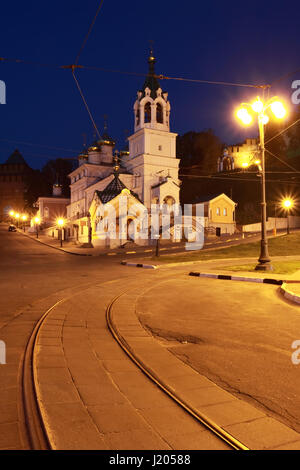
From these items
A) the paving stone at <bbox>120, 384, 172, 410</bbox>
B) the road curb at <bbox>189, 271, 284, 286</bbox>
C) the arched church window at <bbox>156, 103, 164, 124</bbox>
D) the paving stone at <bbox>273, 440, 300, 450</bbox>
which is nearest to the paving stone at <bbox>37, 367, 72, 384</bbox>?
the paving stone at <bbox>120, 384, 172, 410</bbox>

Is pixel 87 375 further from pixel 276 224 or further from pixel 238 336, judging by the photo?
pixel 276 224

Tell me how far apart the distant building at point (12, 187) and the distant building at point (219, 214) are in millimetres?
77929

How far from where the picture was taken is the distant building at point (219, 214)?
172 feet

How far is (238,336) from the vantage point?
21.1ft

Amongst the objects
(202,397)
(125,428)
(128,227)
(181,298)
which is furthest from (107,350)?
(128,227)

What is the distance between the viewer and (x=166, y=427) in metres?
3.29

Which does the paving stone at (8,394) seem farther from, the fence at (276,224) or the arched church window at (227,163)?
the arched church window at (227,163)

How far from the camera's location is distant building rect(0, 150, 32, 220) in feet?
379

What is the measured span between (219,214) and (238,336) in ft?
159

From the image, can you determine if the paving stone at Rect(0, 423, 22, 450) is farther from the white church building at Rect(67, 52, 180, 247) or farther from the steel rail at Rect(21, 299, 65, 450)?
the white church building at Rect(67, 52, 180, 247)

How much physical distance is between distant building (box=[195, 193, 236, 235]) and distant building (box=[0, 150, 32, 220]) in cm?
7793

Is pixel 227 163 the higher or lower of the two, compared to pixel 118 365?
higher

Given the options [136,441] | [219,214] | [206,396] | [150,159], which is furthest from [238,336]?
[219,214]
